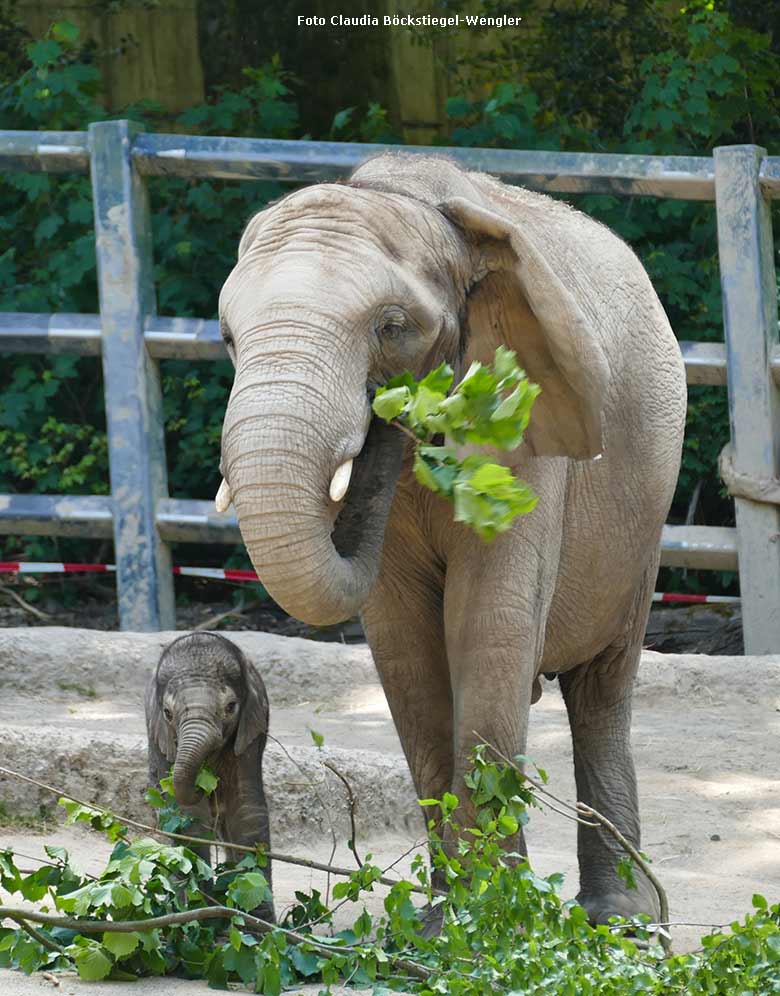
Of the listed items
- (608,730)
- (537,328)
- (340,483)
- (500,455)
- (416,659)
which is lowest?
(608,730)

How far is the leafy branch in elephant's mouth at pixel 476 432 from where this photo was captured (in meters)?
3.18

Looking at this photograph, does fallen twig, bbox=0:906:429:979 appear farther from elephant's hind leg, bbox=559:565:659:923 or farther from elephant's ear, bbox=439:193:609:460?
elephant's hind leg, bbox=559:565:659:923

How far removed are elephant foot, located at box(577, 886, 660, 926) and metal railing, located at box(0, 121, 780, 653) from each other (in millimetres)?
3043

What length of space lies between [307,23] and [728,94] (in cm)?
302

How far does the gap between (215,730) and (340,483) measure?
1.18 metres

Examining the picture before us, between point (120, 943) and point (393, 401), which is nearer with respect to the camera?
point (393, 401)

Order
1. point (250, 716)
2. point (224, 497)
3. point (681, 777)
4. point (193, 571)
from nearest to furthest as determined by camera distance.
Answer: point (224, 497), point (250, 716), point (681, 777), point (193, 571)

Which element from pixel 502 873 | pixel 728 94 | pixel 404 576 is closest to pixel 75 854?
pixel 404 576

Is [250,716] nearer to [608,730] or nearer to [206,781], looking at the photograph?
[206,781]

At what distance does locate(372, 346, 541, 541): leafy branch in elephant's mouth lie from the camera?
3.18 meters

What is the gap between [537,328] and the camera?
439 centimetres

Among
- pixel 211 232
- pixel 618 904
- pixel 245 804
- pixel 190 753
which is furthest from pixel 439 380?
pixel 211 232

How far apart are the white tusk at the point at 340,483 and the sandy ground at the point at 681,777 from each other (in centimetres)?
173

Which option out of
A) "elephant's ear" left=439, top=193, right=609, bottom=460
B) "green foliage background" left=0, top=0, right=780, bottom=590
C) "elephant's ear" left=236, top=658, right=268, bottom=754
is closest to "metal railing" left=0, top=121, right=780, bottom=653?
"green foliage background" left=0, top=0, right=780, bottom=590
